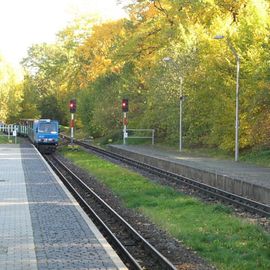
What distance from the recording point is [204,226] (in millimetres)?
13305

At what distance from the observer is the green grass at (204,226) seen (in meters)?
10.3

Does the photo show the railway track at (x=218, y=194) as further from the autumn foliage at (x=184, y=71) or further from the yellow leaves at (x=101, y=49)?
the yellow leaves at (x=101, y=49)

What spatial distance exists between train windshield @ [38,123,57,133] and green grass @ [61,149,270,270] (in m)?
23.7

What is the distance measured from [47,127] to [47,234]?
1372 inches

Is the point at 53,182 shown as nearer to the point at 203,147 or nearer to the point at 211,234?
the point at 211,234

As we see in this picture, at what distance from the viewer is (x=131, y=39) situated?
4528 cm

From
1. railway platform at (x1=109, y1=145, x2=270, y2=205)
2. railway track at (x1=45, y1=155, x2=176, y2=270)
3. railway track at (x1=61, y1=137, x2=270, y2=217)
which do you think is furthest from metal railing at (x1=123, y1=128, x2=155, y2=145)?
railway track at (x1=45, y1=155, x2=176, y2=270)

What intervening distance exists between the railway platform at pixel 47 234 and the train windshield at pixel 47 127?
82.9 ft

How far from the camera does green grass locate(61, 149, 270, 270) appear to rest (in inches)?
404

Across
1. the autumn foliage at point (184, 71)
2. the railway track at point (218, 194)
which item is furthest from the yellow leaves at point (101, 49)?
the railway track at point (218, 194)

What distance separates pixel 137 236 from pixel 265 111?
17.8m

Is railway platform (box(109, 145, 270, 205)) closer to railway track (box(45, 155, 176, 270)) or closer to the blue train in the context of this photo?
railway track (box(45, 155, 176, 270))

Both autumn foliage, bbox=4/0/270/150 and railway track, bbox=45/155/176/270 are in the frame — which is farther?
autumn foliage, bbox=4/0/270/150

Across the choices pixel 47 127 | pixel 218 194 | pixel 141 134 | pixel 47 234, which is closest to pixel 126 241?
pixel 47 234
